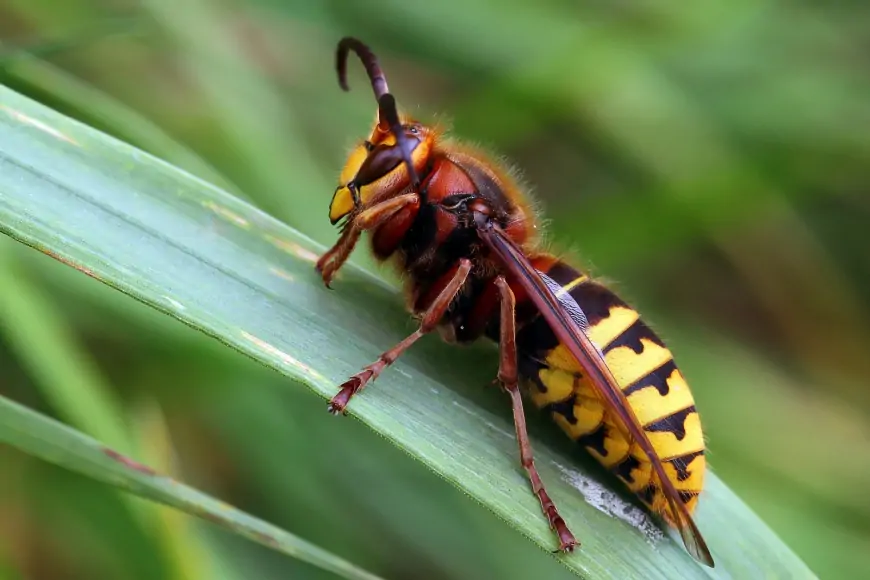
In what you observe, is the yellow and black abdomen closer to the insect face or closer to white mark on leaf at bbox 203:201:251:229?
the insect face

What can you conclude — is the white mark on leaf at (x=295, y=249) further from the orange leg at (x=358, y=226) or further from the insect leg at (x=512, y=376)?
the insect leg at (x=512, y=376)

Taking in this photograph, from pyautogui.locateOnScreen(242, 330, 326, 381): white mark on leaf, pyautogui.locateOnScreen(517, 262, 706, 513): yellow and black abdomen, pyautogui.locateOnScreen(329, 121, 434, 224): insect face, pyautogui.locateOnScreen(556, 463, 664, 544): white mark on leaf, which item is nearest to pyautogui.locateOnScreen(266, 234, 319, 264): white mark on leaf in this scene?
pyautogui.locateOnScreen(329, 121, 434, 224): insect face

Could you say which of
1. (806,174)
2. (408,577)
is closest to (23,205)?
(408,577)

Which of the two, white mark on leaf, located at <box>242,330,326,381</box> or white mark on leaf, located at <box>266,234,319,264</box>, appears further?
white mark on leaf, located at <box>266,234,319,264</box>

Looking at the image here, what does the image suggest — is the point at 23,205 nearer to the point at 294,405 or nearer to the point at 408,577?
the point at 294,405

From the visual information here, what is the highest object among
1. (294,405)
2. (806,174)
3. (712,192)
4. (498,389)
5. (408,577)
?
(806,174)

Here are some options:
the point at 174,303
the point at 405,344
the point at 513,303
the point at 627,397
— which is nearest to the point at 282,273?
the point at 405,344
